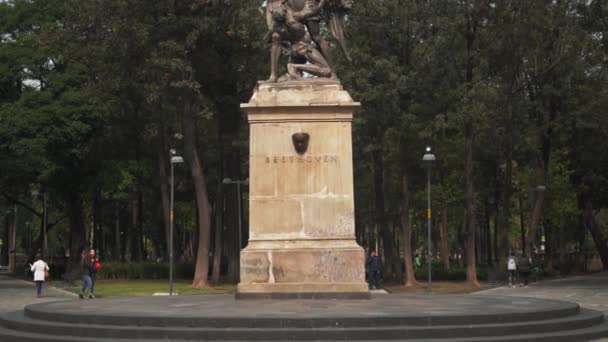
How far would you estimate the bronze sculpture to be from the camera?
20.6 metres

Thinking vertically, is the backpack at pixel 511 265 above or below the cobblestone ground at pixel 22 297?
above

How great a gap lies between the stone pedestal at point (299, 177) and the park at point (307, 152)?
0.04 m

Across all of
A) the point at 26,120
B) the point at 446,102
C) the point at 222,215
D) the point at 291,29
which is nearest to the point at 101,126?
the point at 26,120

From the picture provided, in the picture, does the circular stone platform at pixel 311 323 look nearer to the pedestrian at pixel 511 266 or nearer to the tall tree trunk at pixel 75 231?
the pedestrian at pixel 511 266

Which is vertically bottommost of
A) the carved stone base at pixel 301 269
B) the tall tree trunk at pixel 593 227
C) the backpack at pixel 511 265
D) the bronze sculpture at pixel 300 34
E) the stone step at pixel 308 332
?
the stone step at pixel 308 332

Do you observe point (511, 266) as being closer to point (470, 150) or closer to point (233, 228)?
point (470, 150)

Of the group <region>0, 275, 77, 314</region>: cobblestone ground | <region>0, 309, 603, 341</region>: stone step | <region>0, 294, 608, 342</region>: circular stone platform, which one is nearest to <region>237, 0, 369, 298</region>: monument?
<region>0, 294, 608, 342</region>: circular stone platform

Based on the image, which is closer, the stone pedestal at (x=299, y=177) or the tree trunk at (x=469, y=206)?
the stone pedestal at (x=299, y=177)

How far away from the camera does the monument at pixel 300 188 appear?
19.3 m

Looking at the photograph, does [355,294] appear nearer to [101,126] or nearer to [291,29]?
[291,29]

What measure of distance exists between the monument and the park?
0.15ft

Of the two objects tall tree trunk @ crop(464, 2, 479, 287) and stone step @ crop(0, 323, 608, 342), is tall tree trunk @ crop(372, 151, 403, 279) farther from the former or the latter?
stone step @ crop(0, 323, 608, 342)

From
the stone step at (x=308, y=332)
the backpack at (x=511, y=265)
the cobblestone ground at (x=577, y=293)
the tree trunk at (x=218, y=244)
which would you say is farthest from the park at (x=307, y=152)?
the backpack at (x=511, y=265)

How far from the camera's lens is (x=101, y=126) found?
5231cm
